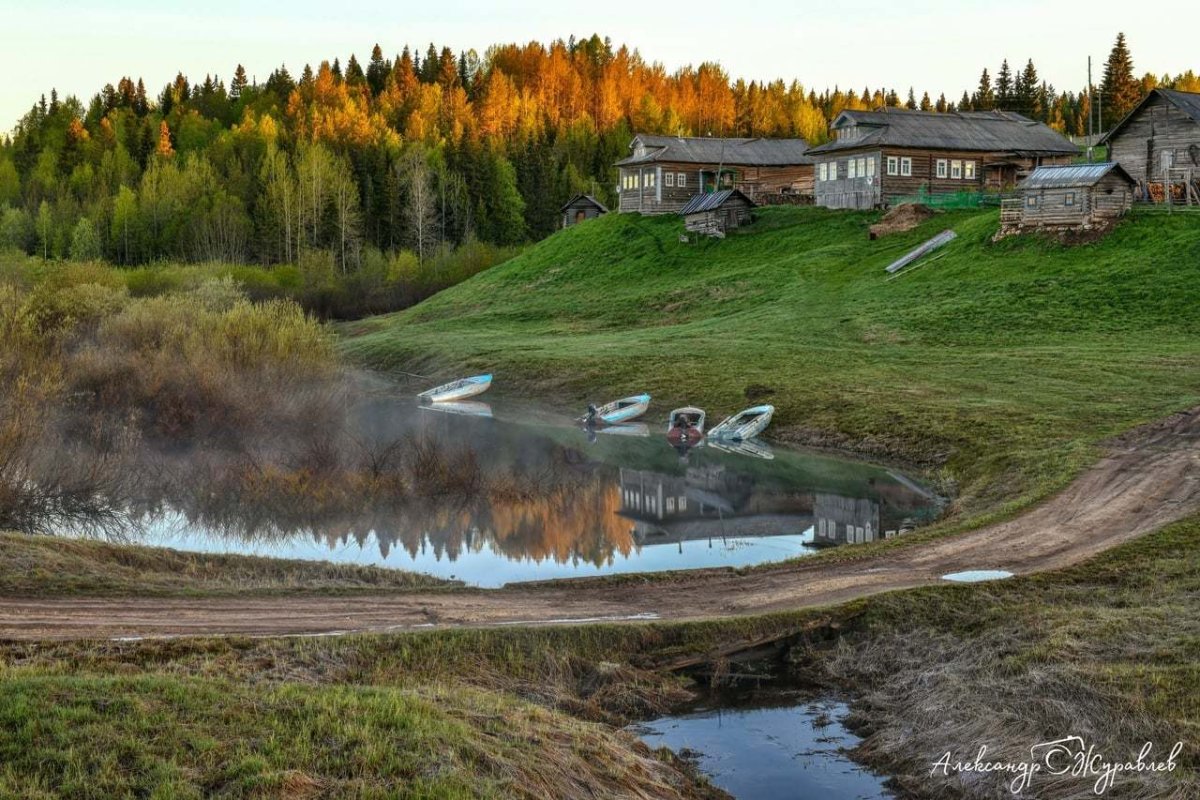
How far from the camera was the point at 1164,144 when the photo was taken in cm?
6384

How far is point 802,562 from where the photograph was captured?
24641 millimetres

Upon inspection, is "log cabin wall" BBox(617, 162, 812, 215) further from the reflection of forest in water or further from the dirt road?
the dirt road

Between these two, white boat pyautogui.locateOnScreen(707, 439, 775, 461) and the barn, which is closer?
white boat pyautogui.locateOnScreen(707, 439, 775, 461)

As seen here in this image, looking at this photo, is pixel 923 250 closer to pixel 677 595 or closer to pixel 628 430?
pixel 628 430

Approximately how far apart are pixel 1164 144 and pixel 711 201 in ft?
93.3

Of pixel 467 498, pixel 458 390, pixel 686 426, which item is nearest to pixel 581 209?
pixel 458 390

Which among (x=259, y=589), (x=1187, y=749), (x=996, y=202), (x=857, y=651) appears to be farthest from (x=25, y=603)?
(x=996, y=202)

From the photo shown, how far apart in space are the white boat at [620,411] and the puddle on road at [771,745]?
28.8 meters

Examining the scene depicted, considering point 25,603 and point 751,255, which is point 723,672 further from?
point 751,255

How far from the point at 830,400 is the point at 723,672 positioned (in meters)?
26.2

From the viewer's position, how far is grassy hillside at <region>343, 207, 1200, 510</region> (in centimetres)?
3853

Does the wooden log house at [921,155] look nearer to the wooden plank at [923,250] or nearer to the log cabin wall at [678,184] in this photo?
the log cabin wall at [678,184]

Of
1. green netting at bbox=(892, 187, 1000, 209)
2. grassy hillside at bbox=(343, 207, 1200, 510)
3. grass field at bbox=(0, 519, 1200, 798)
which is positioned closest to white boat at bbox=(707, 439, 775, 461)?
grassy hillside at bbox=(343, 207, 1200, 510)

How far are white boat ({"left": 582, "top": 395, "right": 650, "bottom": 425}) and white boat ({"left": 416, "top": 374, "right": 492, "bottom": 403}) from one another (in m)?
8.84
